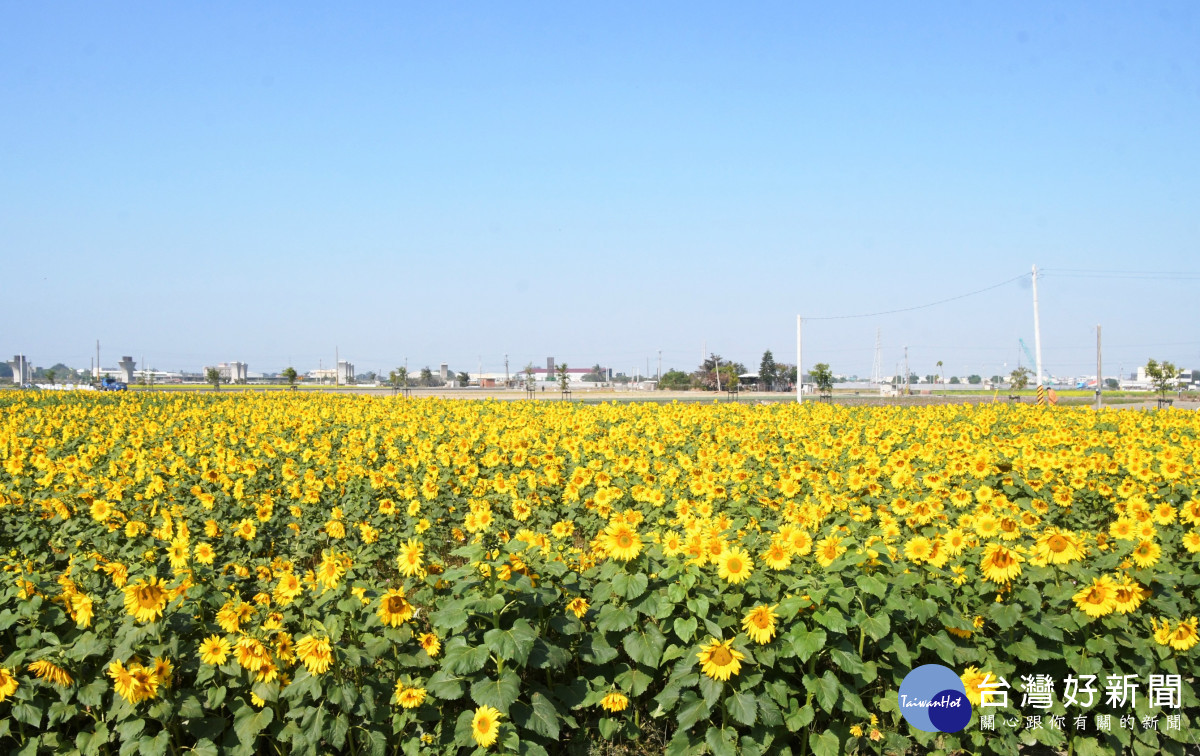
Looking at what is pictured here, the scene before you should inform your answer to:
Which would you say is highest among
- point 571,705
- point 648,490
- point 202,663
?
point 648,490

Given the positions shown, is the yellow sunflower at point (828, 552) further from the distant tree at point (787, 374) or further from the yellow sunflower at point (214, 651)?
the distant tree at point (787, 374)

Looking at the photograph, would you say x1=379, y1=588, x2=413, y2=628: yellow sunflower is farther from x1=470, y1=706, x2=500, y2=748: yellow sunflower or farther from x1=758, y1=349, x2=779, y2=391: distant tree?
x1=758, y1=349, x2=779, y2=391: distant tree

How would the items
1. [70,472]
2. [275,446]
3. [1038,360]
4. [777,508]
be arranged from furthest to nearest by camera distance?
[1038,360] → [275,446] → [70,472] → [777,508]

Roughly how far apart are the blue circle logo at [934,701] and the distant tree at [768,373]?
86.6m

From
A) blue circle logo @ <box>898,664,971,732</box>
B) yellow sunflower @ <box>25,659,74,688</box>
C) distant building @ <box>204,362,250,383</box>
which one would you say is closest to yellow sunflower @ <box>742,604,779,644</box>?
blue circle logo @ <box>898,664,971,732</box>

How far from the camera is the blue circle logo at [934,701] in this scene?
3691 mm

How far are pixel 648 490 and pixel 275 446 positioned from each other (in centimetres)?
569

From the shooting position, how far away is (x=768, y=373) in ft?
297

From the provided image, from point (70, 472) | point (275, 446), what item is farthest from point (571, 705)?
point (275, 446)

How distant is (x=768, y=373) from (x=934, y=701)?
88.8 m

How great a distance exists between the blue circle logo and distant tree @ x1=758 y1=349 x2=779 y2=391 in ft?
284

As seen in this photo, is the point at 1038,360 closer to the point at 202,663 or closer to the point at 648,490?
the point at 648,490

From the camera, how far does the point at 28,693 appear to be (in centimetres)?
350

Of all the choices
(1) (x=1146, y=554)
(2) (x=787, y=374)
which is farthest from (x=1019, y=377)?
(1) (x=1146, y=554)
